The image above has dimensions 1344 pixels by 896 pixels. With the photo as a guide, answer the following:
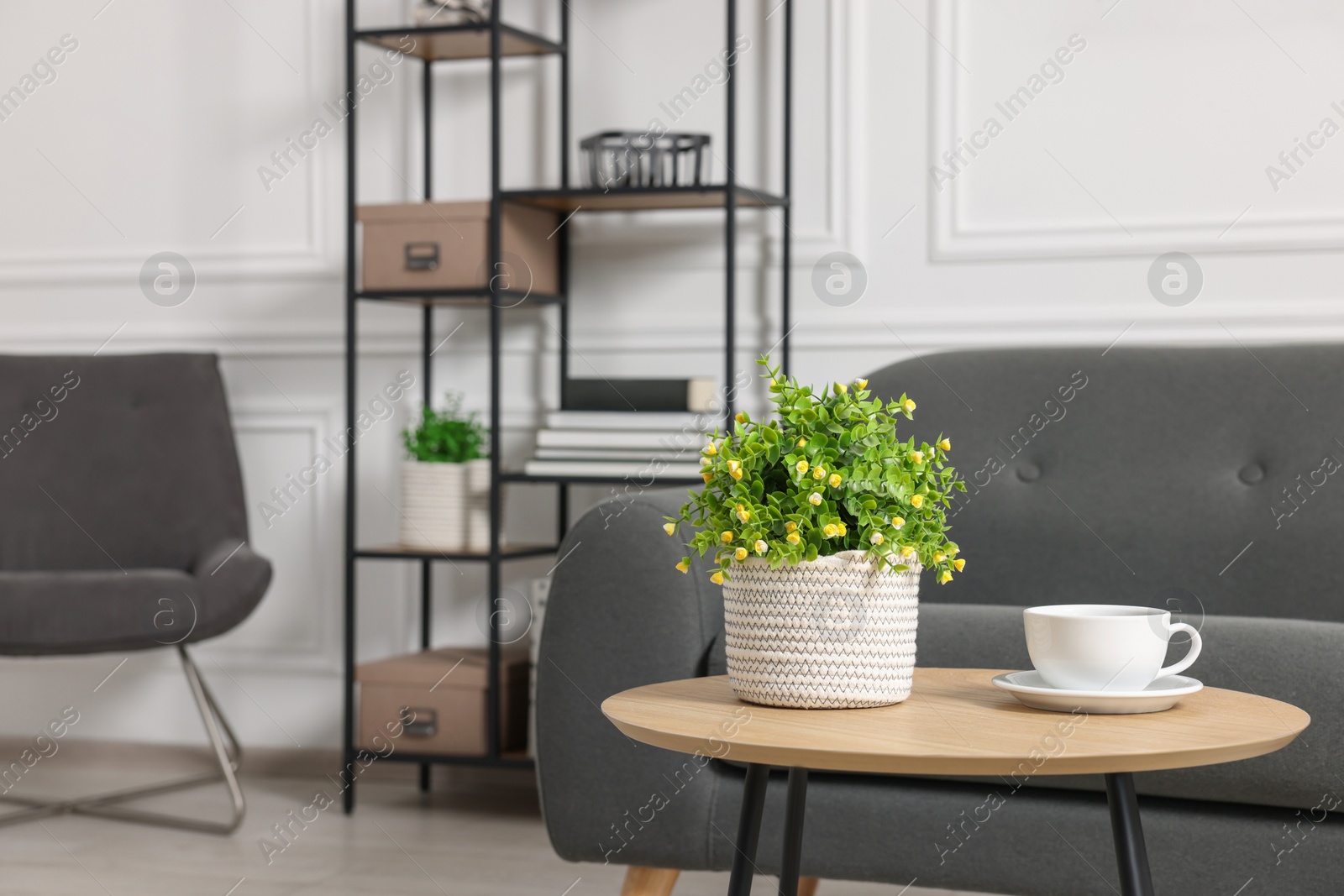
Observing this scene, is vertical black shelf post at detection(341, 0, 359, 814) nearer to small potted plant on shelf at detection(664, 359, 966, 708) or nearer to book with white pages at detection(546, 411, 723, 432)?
book with white pages at detection(546, 411, 723, 432)

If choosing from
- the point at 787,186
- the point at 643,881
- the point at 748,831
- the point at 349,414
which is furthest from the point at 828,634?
the point at 349,414

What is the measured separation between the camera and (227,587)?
2.48 metres

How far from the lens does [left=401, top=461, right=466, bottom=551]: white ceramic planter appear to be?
2.69m

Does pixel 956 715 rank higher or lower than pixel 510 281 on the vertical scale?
lower

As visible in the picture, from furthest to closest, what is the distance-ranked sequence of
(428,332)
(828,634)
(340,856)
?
(428,332) → (340,856) → (828,634)

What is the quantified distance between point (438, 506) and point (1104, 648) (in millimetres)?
1854

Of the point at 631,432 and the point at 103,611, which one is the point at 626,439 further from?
the point at 103,611

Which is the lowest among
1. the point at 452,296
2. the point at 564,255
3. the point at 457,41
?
the point at 452,296

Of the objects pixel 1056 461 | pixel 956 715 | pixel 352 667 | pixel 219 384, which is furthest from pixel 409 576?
pixel 956 715

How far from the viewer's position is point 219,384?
9.40ft

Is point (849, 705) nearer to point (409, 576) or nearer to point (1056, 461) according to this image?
point (1056, 461)

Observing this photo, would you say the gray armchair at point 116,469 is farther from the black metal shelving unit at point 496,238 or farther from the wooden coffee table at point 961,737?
the wooden coffee table at point 961,737

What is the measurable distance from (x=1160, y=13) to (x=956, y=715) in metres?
1.95

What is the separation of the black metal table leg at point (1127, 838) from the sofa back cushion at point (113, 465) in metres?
2.17
